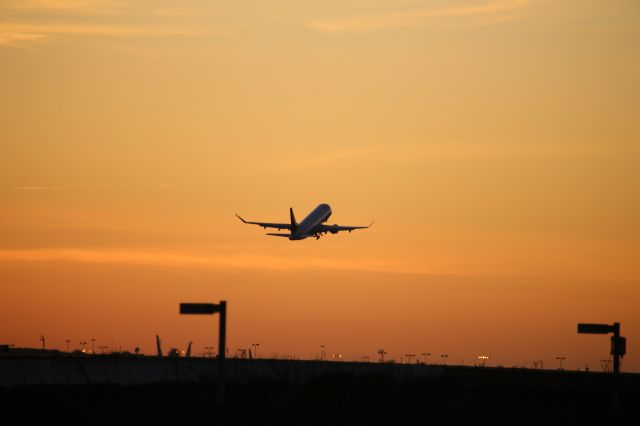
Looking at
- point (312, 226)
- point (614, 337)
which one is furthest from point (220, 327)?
point (312, 226)

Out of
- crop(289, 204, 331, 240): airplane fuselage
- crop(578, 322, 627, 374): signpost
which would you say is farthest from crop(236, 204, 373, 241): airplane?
crop(578, 322, 627, 374): signpost

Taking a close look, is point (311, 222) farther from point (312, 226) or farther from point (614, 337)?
point (614, 337)

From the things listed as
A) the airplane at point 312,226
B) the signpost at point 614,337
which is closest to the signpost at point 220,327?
the signpost at point 614,337

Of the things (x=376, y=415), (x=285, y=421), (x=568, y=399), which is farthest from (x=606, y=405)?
(x=285, y=421)

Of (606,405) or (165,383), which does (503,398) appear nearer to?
(606,405)

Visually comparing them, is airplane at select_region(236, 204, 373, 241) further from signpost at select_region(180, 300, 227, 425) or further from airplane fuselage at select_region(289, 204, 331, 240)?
signpost at select_region(180, 300, 227, 425)

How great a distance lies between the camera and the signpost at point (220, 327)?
48781mm

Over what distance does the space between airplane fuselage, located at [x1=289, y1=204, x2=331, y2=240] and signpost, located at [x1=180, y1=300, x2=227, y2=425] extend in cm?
10555

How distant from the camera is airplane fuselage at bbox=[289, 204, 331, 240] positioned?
16071 centimetres

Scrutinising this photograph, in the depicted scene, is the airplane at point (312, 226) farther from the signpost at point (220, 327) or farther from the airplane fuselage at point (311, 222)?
the signpost at point (220, 327)

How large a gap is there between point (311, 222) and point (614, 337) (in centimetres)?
11067

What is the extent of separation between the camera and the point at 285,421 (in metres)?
59.4

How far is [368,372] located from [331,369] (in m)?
2.85

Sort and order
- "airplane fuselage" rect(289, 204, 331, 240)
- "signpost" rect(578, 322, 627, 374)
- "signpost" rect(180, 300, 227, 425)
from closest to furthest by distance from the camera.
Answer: "signpost" rect(180, 300, 227, 425)
"signpost" rect(578, 322, 627, 374)
"airplane fuselage" rect(289, 204, 331, 240)
